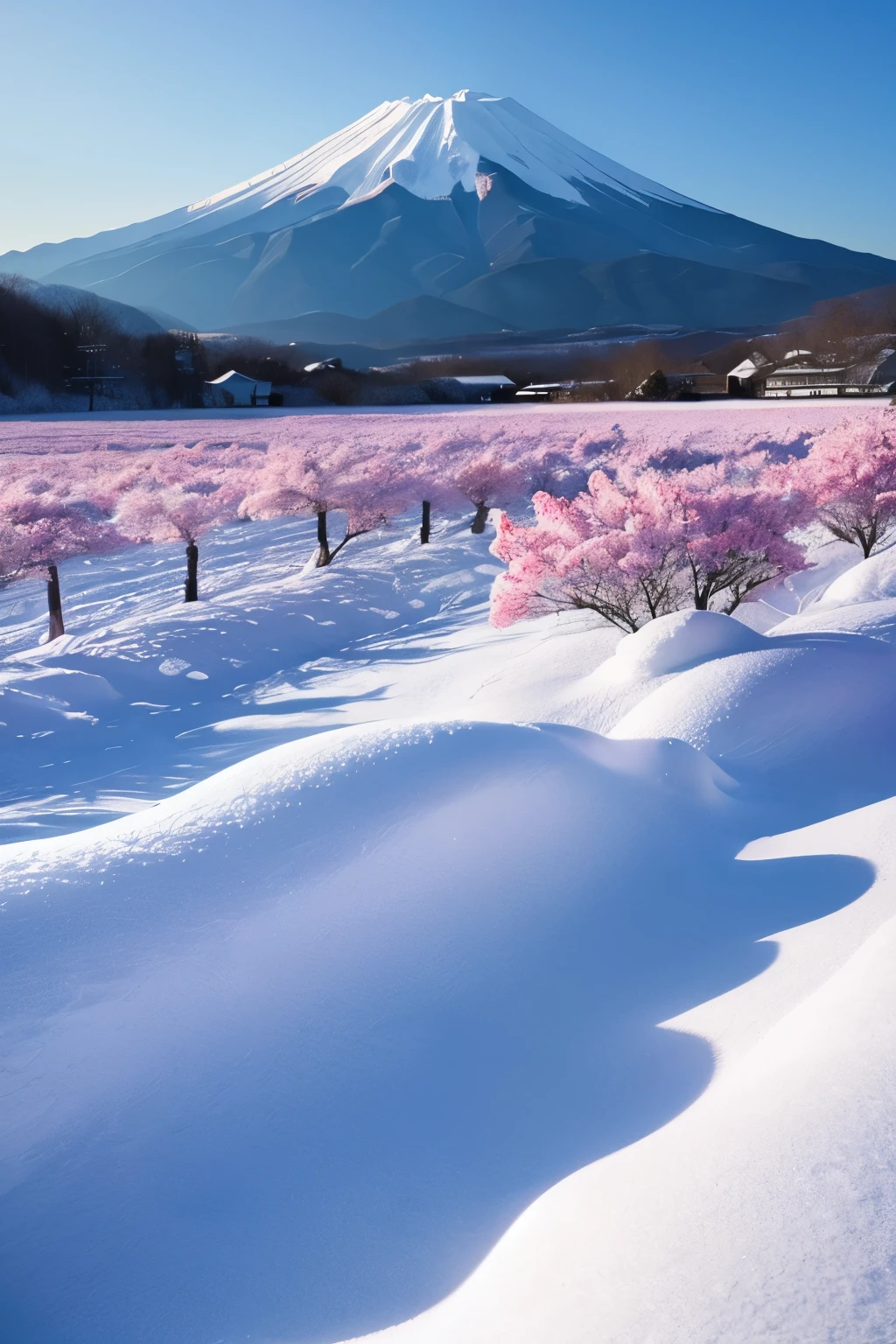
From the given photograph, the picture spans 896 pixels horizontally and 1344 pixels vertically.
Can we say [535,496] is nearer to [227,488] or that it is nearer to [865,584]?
[865,584]

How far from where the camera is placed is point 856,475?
16.4 meters

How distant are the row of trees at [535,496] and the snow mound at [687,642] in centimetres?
206

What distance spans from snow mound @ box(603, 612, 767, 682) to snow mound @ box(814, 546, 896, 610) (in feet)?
17.1

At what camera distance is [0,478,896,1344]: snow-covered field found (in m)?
2.14

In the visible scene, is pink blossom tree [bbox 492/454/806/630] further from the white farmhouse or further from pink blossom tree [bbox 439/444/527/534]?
pink blossom tree [bbox 439/444/527/534]

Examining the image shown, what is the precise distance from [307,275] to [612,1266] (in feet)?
211

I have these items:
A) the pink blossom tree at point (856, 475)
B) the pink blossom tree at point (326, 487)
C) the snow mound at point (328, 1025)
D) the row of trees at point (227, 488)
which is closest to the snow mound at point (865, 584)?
the pink blossom tree at point (856, 475)

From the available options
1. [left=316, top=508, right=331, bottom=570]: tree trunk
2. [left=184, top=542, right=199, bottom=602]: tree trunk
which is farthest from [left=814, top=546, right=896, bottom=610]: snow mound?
[left=184, top=542, right=199, bottom=602]: tree trunk

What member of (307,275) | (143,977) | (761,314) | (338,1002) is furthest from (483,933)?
(307,275)

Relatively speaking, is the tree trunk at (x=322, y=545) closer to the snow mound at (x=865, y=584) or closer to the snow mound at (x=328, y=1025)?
the snow mound at (x=865, y=584)

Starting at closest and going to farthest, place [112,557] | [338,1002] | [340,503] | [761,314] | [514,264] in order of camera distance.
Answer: [338,1002] → [340,503] → [112,557] → [761,314] → [514,264]

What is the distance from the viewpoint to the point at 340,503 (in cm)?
2433

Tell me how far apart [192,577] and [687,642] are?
53.0 feet

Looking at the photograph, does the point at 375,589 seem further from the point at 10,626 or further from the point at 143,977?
the point at 143,977
